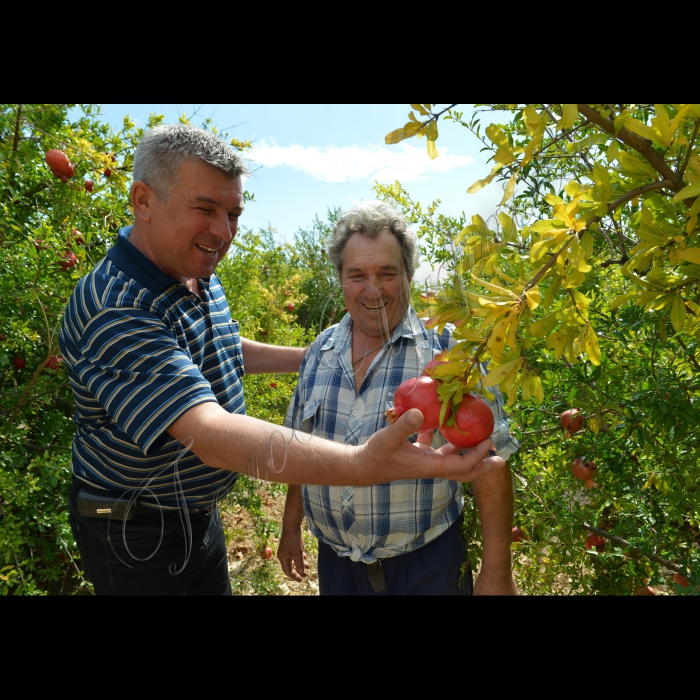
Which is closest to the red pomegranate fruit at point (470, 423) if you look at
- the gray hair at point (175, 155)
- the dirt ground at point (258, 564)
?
the gray hair at point (175, 155)

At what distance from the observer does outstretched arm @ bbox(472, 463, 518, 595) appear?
5.57 ft

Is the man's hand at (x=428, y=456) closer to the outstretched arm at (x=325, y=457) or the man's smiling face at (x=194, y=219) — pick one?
the outstretched arm at (x=325, y=457)

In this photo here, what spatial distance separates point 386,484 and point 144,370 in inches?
31.2

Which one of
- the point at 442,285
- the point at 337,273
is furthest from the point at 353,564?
the point at 442,285

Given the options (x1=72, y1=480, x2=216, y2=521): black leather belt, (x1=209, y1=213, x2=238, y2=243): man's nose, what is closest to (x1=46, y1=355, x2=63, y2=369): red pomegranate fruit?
(x1=72, y1=480, x2=216, y2=521): black leather belt

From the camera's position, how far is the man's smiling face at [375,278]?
174cm

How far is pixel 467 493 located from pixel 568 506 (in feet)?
1.12

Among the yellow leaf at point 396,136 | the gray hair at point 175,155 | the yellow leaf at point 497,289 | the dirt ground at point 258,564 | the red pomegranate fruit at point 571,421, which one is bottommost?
the dirt ground at point 258,564

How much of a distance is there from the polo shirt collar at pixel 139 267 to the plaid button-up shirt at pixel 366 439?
23.4 inches


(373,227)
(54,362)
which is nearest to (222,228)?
(373,227)

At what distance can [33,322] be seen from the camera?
258 centimetres

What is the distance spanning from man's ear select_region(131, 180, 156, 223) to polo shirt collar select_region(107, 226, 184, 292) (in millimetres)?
97

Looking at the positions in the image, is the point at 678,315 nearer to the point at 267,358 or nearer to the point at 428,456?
the point at 428,456

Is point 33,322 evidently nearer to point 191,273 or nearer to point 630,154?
point 191,273
